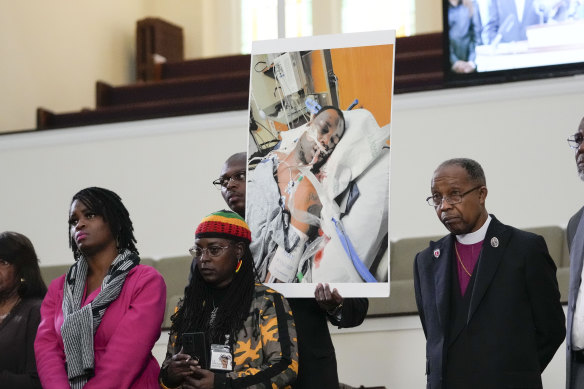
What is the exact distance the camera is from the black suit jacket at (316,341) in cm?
296

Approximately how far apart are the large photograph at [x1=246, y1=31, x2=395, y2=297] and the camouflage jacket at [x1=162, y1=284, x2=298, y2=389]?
0.14 meters

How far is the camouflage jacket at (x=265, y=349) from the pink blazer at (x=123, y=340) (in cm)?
12

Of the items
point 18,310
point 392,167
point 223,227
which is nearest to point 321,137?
point 223,227

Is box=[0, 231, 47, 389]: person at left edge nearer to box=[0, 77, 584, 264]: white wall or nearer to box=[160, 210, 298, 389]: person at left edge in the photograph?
box=[160, 210, 298, 389]: person at left edge

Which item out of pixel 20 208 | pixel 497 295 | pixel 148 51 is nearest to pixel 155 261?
pixel 20 208

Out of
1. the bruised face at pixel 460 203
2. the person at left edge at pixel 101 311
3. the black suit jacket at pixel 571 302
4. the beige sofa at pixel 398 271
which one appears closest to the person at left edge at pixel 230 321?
the person at left edge at pixel 101 311

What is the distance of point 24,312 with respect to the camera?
3.40 m

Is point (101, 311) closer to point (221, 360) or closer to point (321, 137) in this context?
point (221, 360)

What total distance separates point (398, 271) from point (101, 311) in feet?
7.91

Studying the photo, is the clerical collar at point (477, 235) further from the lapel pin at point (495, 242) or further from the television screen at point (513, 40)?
the television screen at point (513, 40)

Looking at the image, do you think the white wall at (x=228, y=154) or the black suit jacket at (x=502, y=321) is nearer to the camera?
the black suit jacket at (x=502, y=321)

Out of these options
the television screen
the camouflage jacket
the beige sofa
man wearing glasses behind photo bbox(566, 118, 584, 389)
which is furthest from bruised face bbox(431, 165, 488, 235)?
the television screen

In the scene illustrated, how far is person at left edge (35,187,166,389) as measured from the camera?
2.98m

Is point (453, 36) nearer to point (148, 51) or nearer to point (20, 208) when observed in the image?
point (20, 208)
